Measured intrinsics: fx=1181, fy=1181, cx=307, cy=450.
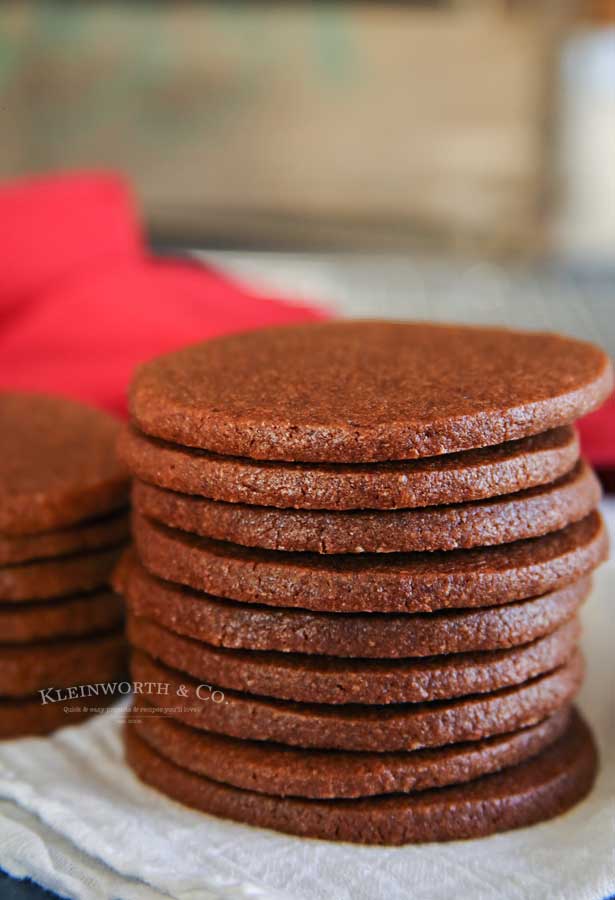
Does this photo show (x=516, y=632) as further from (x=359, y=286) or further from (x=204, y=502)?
(x=359, y=286)

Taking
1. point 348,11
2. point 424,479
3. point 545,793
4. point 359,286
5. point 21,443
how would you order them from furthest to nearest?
point 348,11 < point 359,286 < point 21,443 < point 545,793 < point 424,479

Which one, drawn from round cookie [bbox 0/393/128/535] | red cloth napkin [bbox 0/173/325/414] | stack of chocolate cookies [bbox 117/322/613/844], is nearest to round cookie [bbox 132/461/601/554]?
stack of chocolate cookies [bbox 117/322/613/844]

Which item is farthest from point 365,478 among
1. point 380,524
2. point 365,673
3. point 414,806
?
point 414,806

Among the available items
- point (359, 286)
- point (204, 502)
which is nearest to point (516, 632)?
point (204, 502)

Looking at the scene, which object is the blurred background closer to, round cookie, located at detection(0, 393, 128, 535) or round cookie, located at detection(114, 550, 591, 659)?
round cookie, located at detection(0, 393, 128, 535)

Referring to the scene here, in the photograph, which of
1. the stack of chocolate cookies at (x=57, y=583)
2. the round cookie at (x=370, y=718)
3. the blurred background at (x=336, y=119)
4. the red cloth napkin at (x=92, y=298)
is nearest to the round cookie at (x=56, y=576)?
the stack of chocolate cookies at (x=57, y=583)
